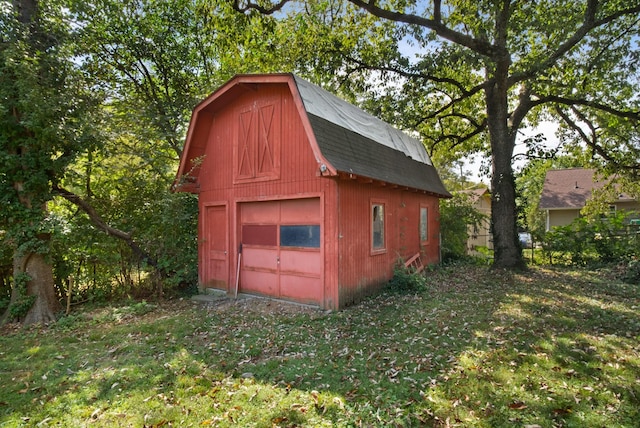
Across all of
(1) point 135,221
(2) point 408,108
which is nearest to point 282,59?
(2) point 408,108

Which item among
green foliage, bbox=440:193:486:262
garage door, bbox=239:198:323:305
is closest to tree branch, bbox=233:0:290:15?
garage door, bbox=239:198:323:305

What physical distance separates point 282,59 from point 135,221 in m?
7.55

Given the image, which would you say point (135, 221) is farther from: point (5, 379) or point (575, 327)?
point (575, 327)

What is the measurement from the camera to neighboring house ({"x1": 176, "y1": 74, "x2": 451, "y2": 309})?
706 centimetres

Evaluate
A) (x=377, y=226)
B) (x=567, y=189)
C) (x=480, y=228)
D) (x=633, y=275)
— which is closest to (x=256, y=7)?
(x=377, y=226)

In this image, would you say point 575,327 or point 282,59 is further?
point 282,59

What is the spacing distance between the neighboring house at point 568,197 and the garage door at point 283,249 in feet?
68.2

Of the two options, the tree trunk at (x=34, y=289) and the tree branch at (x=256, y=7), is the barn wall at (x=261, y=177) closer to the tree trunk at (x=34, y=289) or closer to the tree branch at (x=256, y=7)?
the tree branch at (x=256, y=7)

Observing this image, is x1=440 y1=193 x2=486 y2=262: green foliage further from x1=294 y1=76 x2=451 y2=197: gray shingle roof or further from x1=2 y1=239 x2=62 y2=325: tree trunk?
x1=2 y1=239 x2=62 y2=325: tree trunk

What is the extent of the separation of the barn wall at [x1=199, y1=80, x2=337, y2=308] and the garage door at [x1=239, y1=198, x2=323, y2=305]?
232mm

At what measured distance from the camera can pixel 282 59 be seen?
12.3 m

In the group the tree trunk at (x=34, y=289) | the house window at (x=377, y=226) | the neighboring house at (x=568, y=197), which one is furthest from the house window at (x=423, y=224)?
the neighboring house at (x=568, y=197)

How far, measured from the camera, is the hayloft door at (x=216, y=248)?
9117mm

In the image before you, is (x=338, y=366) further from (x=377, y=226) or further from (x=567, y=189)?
(x=567, y=189)
